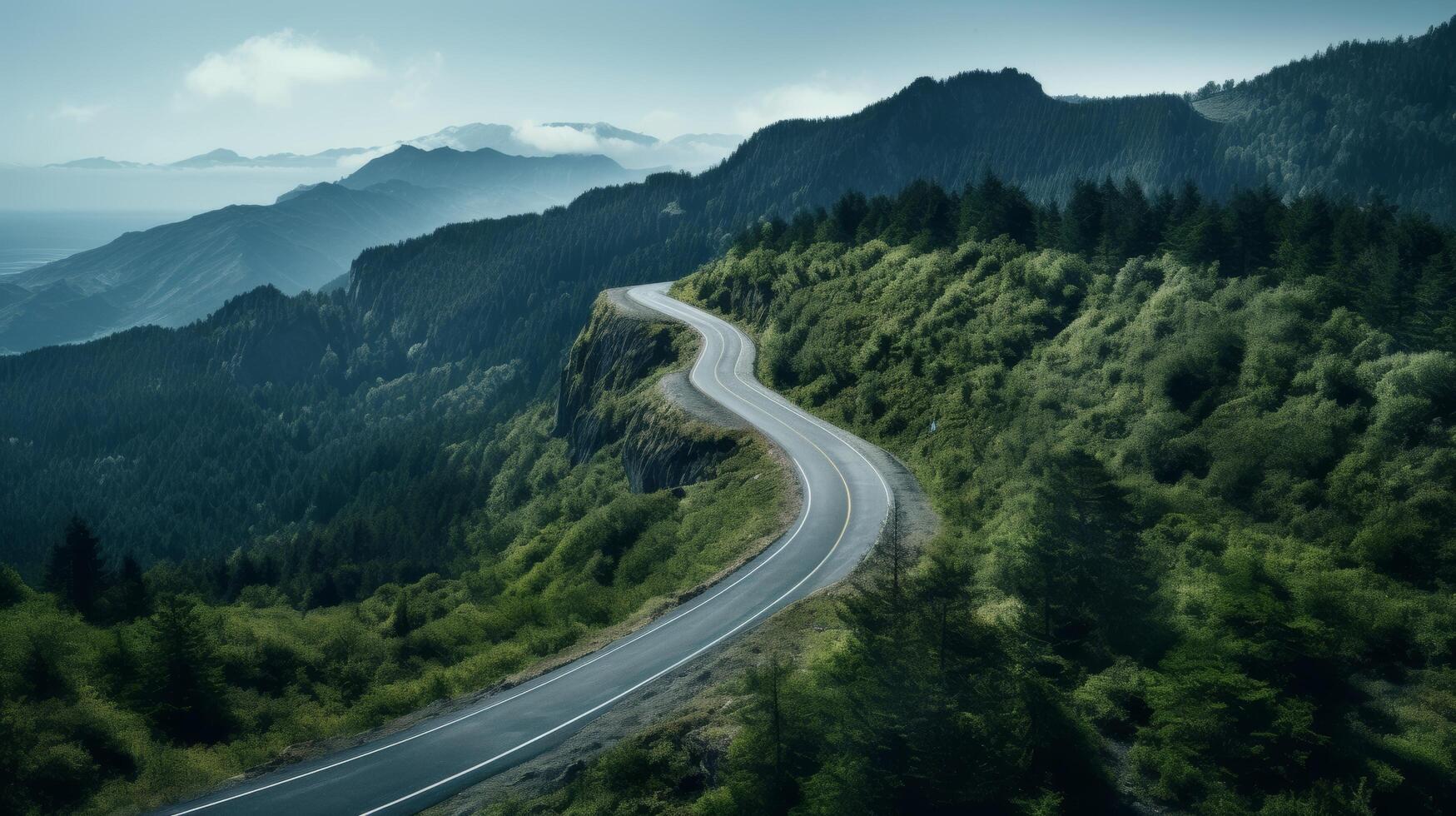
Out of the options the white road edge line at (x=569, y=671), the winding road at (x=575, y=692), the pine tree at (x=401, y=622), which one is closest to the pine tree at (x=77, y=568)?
the pine tree at (x=401, y=622)

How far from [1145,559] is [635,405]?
48165 millimetres

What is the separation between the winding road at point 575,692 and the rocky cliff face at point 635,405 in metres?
8.45

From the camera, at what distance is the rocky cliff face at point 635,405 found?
52344 millimetres

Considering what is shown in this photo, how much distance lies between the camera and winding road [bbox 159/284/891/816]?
67.2 ft

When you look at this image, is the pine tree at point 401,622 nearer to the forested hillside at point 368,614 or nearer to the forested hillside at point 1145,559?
the forested hillside at point 368,614

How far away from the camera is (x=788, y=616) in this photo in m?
28.4

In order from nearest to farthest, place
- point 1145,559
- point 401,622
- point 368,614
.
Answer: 1. point 1145,559
2. point 401,622
3. point 368,614

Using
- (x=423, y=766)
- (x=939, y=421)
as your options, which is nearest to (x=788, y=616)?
(x=423, y=766)

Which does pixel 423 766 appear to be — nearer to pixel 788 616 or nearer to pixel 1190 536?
pixel 788 616

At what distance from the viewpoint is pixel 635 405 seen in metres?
65.6

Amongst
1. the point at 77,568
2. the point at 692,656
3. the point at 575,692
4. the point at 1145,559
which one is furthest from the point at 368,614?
the point at 1145,559

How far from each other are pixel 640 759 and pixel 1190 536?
18845mm

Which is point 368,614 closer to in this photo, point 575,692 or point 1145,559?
point 575,692

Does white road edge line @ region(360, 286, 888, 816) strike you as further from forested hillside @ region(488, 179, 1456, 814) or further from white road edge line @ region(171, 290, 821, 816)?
forested hillside @ region(488, 179, 1456, 814)
